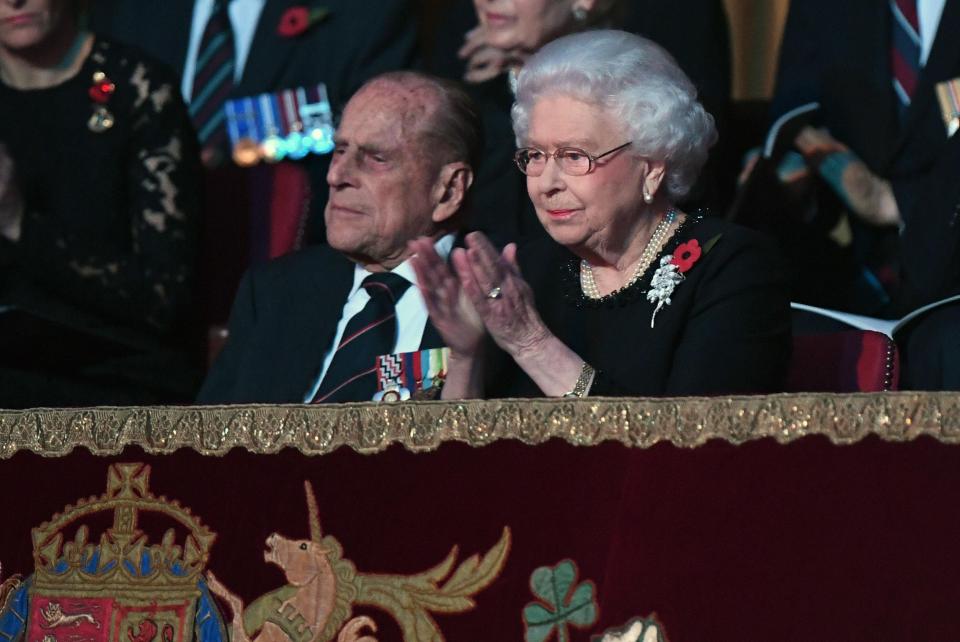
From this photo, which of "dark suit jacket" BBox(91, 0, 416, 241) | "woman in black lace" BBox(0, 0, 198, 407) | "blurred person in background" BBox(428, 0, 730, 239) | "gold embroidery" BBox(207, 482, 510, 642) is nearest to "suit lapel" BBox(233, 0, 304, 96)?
"dark suit jacket" BBox(91, 0, 416, 241)

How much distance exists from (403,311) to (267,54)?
4.66ft

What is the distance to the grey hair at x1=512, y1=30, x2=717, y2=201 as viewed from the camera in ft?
7.86

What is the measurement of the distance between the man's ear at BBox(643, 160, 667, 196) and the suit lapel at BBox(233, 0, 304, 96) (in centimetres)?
168

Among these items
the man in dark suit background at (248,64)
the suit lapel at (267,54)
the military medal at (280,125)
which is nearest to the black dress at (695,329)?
the man in dark suit background at (248,64)

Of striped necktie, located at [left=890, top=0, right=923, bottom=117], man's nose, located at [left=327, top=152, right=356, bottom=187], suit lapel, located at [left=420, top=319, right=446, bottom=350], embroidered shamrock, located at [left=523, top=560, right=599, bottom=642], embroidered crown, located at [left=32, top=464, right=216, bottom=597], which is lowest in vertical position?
embroidered shamrock, located at [left=523, top=560, right=599, bottom=642]

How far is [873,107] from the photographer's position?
337cm

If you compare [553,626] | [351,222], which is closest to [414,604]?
[553,626]

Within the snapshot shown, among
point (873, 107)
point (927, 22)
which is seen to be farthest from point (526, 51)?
point (927, 22)

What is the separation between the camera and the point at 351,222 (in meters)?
2.82

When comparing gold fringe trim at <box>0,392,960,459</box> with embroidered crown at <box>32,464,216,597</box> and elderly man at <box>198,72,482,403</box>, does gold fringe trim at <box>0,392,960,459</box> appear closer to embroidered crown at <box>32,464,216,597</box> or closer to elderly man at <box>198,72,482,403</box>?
embroidered crown at <box>32,464,216,597</box>

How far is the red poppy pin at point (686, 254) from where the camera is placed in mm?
2359

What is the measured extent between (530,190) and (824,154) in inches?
44.5

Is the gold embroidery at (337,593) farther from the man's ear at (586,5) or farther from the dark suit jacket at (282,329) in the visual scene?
the man's ear at (586,5)

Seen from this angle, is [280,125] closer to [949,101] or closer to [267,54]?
[267,54]
